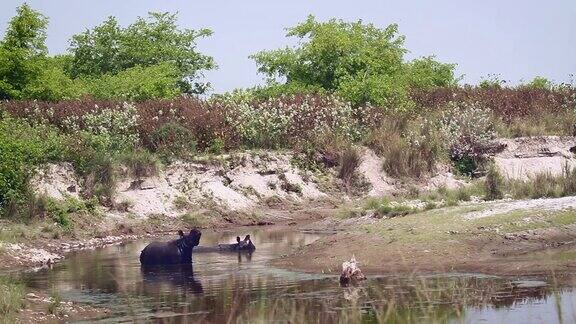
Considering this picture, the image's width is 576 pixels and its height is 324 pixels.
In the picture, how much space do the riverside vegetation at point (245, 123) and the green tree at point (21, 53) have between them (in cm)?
5

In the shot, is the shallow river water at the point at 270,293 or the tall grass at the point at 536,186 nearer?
the shallow river water at the point at 270,293

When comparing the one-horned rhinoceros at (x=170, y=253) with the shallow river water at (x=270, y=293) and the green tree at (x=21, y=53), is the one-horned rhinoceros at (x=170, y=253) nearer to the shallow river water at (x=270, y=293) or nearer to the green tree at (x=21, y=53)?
the shallow river water at (x=270, y=293)

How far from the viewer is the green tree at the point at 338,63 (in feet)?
161

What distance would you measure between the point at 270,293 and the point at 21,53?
90.0 ft

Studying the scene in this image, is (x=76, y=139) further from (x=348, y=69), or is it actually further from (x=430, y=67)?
(x=430, y=67)

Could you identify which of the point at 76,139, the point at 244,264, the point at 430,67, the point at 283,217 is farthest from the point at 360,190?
the point at 430,67

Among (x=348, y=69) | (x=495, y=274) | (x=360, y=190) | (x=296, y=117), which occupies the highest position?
(x=348, y=69)

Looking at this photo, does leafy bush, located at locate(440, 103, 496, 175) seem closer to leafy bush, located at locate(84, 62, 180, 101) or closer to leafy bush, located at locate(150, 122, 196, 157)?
leafy bush, located at locate(150, 122, 196, 157)

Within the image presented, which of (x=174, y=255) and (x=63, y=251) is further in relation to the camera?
(x=63, y=251)

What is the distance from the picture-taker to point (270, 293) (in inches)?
747

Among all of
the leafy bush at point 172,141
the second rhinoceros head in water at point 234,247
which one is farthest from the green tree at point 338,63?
the second rhinoceros head in water at point 234,247

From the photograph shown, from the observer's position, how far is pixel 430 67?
68125 millimetres

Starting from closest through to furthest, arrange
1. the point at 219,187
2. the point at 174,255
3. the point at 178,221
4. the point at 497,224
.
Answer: the point at 497,224
the point at 174,255
the point at 178,221
the point at 219,187

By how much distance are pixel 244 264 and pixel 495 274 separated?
6.20 metres
